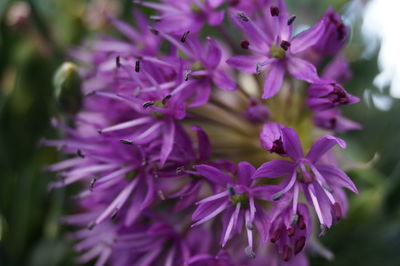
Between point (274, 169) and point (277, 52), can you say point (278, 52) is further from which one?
point (274, 169)

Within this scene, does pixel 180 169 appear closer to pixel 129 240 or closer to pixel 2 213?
Answer: pixel 129 240

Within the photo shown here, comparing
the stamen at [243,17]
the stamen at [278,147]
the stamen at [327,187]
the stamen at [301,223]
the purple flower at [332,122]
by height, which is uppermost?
the stamen at [243,17]

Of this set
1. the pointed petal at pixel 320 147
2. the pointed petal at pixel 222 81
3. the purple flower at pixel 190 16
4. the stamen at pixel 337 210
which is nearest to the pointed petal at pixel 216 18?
the purple flower at pixel 190 16

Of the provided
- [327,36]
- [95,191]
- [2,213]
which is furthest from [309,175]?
[2,213]

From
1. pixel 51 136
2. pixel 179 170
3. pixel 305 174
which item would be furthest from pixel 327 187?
pixel 51 136

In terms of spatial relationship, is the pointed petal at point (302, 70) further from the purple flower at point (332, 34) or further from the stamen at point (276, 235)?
the stamen at point (276, 235)

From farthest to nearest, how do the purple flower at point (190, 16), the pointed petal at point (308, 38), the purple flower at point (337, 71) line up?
the purple flower at point (337, 71)
the purple flower at point (190, 16)
the pointed petal at point (308, 38)

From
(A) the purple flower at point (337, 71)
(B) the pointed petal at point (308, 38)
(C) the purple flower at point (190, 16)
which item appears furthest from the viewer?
(A) the purple flower at point (337, 71)
